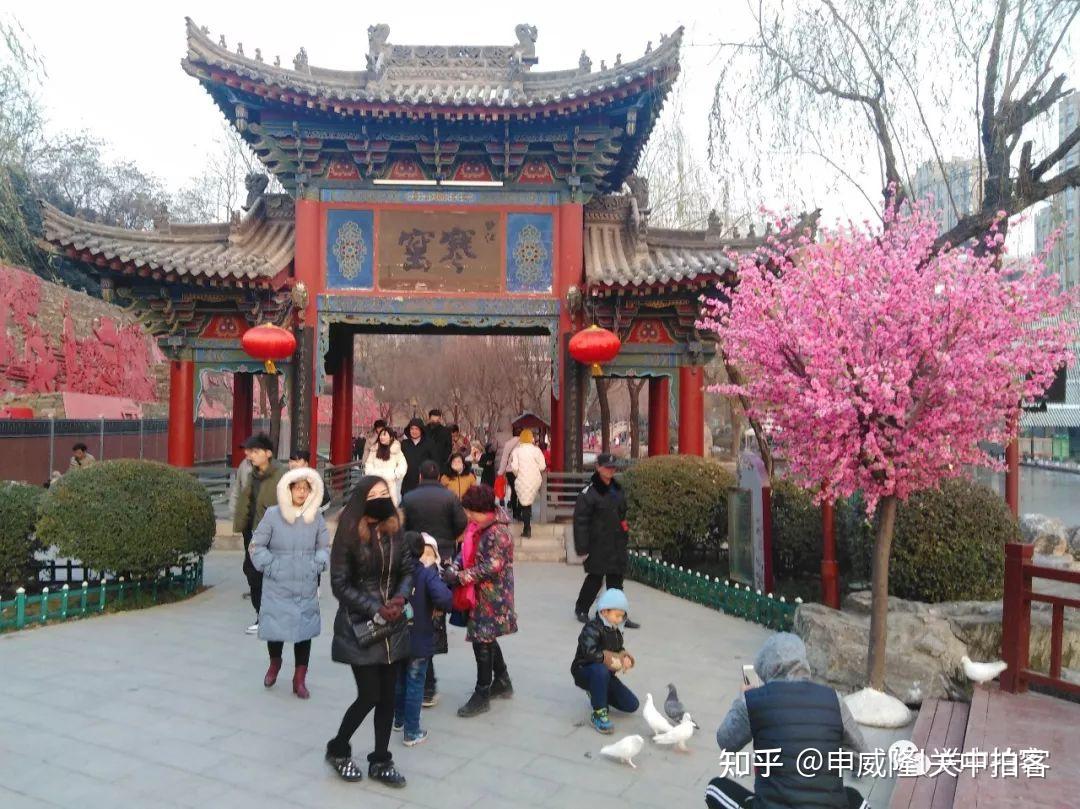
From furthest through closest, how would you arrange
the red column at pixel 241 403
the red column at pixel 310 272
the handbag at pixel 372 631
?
the red column at pixel 241 403, the red column at pixel 310 272, the handbag at pixel 372 631

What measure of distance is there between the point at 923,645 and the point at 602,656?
2148 millimetres

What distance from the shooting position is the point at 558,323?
442 inches

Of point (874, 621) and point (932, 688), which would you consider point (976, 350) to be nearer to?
point (874, 621)

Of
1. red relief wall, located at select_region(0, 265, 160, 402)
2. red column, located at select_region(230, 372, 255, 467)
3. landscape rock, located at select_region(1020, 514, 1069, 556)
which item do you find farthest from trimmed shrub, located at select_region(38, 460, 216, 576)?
red relief wall, located at select_region(0, 265, 160, 402)

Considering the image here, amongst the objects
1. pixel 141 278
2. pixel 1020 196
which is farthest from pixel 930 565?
pixel 141 278

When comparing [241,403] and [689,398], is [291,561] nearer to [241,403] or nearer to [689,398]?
[689,398]

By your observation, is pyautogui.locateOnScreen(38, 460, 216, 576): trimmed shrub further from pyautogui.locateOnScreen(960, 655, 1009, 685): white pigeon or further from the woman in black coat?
pyautogui.locateOnScreen(960, 655, 1009, 685): white pigeon

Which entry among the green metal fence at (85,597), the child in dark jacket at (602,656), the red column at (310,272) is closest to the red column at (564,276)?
the red column at (310,272)

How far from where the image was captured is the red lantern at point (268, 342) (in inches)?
402

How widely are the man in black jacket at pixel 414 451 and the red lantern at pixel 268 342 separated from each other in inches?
79.8

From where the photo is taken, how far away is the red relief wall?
648 inches

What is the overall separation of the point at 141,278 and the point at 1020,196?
10.1m

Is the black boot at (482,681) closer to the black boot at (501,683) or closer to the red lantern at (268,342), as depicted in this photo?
the black boot at (501,683)

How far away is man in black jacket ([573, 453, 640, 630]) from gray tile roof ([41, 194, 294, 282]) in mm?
6042
